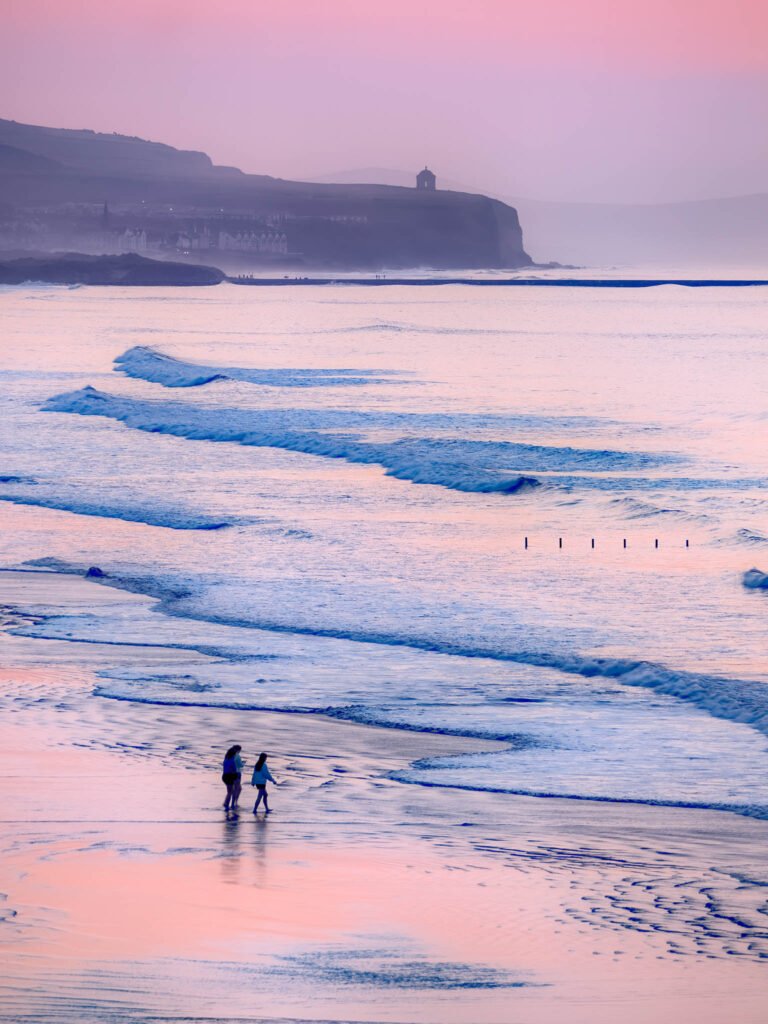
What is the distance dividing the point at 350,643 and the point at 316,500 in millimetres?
15861

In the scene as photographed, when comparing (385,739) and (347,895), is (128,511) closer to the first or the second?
(385,739)

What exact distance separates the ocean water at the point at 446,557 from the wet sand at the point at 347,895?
132cm

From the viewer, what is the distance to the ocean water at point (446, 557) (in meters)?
18.2

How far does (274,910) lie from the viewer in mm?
11812

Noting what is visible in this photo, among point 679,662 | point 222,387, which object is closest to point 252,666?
point 679,662

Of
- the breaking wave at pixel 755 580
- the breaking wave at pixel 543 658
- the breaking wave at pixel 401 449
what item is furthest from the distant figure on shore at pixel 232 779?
the breaking wave at pixel 401 449

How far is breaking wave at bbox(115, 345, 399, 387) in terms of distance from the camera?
81312 millimetres

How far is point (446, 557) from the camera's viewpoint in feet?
99.3

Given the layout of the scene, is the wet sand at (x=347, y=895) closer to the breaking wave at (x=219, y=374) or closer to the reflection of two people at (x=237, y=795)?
the reflection of two people at (x=237, y=795)

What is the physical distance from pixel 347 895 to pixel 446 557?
18.3 metres

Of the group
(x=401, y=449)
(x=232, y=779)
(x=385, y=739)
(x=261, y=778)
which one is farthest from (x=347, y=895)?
(x=401, y=449)

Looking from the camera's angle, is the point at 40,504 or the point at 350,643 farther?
the point at 40,504

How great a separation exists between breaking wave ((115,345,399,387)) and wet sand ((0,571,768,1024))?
64.8 metres

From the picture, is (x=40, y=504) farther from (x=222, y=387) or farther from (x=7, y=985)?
(x=222, y=387)
